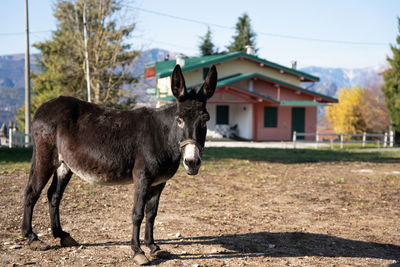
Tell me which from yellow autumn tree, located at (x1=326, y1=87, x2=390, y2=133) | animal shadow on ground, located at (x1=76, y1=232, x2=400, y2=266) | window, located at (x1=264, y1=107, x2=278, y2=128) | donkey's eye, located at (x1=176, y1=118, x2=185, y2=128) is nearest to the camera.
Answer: donkey's eye, located at (x1=176, y1=118, x2=185, y2=128)

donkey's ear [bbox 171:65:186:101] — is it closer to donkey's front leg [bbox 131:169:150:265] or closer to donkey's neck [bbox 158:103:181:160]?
donkey's neck [bbox 158:103:181:160]

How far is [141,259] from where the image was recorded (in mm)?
4730

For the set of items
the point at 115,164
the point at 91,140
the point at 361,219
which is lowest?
the point at 361,219

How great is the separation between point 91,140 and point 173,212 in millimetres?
3350

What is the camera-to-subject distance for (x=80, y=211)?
7.64 meters

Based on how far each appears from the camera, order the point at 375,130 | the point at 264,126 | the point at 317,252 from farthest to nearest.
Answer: the point at 375,130, the point at 264,126, the point at 317,252

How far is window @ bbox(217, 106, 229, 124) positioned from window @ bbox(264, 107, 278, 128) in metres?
3.81

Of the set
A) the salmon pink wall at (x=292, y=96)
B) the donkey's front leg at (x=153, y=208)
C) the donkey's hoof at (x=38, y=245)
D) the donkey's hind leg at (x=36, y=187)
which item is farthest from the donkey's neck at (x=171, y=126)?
the salmon pink wall at (x=292, y=96)

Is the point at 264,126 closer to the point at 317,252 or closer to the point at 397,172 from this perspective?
the point at 397,172

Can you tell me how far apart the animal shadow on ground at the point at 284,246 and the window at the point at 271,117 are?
28.5 metres

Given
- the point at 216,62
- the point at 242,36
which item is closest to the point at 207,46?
the point at 242,36

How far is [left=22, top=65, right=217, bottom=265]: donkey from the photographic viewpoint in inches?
181

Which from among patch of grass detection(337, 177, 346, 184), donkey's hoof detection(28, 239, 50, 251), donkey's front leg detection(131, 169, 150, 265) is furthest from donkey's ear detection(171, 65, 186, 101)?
patch of grass detection(337, 177, 346, 184)

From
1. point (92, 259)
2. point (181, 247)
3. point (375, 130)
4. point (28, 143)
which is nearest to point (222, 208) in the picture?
point (181, 247)
